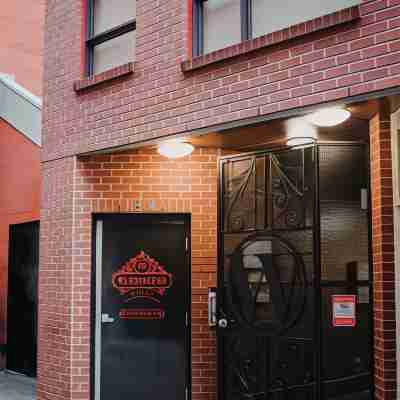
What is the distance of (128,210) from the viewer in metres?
9.18

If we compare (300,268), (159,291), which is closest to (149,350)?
(159,291)

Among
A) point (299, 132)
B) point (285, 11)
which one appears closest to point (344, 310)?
point (299, 132)

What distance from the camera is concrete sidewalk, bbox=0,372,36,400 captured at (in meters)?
10.6

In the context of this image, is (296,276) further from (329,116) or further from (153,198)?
(153,198)

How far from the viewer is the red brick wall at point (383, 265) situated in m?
7.03

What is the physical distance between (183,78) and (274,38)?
124 cm

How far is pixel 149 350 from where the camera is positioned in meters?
9.22

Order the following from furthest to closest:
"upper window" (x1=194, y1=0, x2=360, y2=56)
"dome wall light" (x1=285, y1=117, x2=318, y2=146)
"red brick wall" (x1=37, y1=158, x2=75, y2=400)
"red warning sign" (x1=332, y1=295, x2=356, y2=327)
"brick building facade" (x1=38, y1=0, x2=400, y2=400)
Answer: "red brick wall" (x1=37, y1=158, x2=75, y2=400) < "red warning sign" (x1=332, y1=295, x2=356, y2=327) < "dome wall light" (x1=285, y1=117, x2=318, y2=146) < "upper window" (x1=194, y1=0, x2=360, y2=56) < "brick building facade" (x1=38, y1=0, x2=400, y2=400)

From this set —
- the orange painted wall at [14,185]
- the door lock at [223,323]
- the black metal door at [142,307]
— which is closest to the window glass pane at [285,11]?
the black metal door at [142,307]

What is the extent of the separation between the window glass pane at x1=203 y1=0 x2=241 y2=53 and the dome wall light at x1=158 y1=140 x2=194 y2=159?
3.48 feet

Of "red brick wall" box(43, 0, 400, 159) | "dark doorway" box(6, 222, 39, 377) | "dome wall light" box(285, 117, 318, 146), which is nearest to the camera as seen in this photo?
"red brick wall" box(43, 0, 400, 159)

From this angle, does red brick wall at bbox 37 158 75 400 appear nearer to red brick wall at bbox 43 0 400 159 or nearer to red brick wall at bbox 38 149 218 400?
red brick wall at bbox 38 149 218 400

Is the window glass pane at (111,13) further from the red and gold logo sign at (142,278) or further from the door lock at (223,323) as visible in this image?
the door lock at (223,323)

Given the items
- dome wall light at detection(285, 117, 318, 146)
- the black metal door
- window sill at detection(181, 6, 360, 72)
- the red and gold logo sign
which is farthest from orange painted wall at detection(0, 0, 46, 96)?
dome wall light at detection(285, 117, 318, 146)
